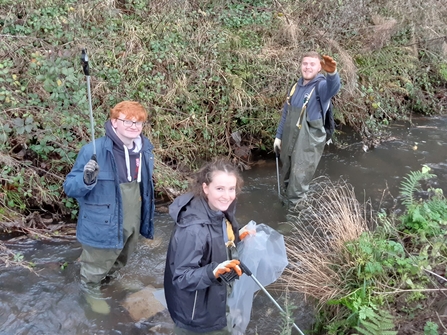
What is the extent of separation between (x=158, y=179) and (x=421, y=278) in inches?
129

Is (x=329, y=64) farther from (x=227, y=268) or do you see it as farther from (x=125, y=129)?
(x=227, y=268)

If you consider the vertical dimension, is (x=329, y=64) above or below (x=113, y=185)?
above

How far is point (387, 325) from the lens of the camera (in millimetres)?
2604

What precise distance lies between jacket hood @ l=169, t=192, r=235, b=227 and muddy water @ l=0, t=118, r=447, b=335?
4.04 ft

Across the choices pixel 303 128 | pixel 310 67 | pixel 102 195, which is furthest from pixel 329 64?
pixel 102 195

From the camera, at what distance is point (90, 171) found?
297 cm

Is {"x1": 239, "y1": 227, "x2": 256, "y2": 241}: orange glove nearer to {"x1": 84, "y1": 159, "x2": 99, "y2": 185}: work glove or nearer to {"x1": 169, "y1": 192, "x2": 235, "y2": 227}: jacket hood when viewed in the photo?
{"x1": 169, "y1": 192, "x2": 235, "y2": 227}: jacket hood

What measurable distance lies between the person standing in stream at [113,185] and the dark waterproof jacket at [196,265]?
759mm

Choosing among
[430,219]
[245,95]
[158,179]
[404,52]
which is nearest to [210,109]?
[245,95]

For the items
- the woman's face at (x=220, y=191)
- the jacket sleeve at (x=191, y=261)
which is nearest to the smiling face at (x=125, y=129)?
the woman's face at (x=220, y=191)

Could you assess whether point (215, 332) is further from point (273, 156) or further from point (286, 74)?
point (286, 74)

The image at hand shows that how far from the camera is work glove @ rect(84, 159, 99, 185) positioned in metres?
2.96

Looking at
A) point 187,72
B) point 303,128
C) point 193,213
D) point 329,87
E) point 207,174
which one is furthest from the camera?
point 187,72

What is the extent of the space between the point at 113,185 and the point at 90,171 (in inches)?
11.2
